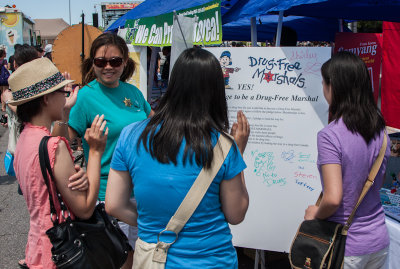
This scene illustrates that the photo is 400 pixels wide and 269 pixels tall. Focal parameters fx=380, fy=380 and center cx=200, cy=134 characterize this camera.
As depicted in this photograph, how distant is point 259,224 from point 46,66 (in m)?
1.88

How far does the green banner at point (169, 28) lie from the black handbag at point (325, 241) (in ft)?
5.37

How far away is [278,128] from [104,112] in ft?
3.99

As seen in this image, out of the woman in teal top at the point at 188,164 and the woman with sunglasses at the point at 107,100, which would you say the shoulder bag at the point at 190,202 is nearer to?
the woman in teal top at the point at 188,164

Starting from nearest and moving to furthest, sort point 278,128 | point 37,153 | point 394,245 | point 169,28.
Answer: point 37,153
point 394,245
point 278,128
point 169,28

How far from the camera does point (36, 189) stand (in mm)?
1538

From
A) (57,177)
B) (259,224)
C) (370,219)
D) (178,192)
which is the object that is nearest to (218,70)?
(178,192)

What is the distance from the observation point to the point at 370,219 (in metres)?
1.80

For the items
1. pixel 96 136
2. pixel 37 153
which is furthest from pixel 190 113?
pixel 37 153

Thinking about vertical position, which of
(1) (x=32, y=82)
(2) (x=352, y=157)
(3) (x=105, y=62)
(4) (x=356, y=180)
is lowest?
(4) (x=356, y=180)

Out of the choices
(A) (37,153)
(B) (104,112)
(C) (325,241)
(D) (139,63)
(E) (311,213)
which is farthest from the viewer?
(D) (139,63)

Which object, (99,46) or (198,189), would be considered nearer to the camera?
(198,189)

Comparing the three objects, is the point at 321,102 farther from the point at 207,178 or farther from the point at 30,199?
the point at 30,199

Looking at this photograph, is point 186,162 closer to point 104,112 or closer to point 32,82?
point 32,82

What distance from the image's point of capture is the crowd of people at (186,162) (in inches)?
53.6
